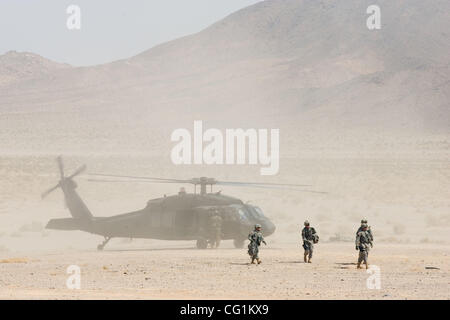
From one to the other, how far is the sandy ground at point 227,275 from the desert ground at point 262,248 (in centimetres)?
3

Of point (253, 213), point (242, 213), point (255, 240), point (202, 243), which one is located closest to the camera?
point (255, 240)

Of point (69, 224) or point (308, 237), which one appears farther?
point (69, 224)

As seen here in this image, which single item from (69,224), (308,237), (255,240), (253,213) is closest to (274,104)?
(69,224)

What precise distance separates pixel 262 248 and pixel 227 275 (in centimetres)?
944

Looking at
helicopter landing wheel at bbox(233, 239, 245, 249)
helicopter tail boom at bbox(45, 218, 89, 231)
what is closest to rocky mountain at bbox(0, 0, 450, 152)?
helicopter tail boom at bbox(45, 218, 89, 231)

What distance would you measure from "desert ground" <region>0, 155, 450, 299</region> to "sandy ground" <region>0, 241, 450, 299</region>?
0.09 feet

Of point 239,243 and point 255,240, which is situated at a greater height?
point 255,240

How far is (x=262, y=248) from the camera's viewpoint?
33438 mm

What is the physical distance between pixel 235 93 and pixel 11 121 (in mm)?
57862

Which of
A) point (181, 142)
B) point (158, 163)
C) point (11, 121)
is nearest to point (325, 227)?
point (158, 163)

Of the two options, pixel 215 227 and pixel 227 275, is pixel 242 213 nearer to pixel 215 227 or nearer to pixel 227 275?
pixel 215 227

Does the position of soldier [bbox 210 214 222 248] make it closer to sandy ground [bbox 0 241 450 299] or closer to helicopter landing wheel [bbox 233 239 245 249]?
sandy ground [bbox 0 241 450 299]

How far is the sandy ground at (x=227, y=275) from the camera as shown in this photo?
20.1 meters

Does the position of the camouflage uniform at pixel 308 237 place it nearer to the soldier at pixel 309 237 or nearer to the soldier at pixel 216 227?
the soldier at pixel 309 237
